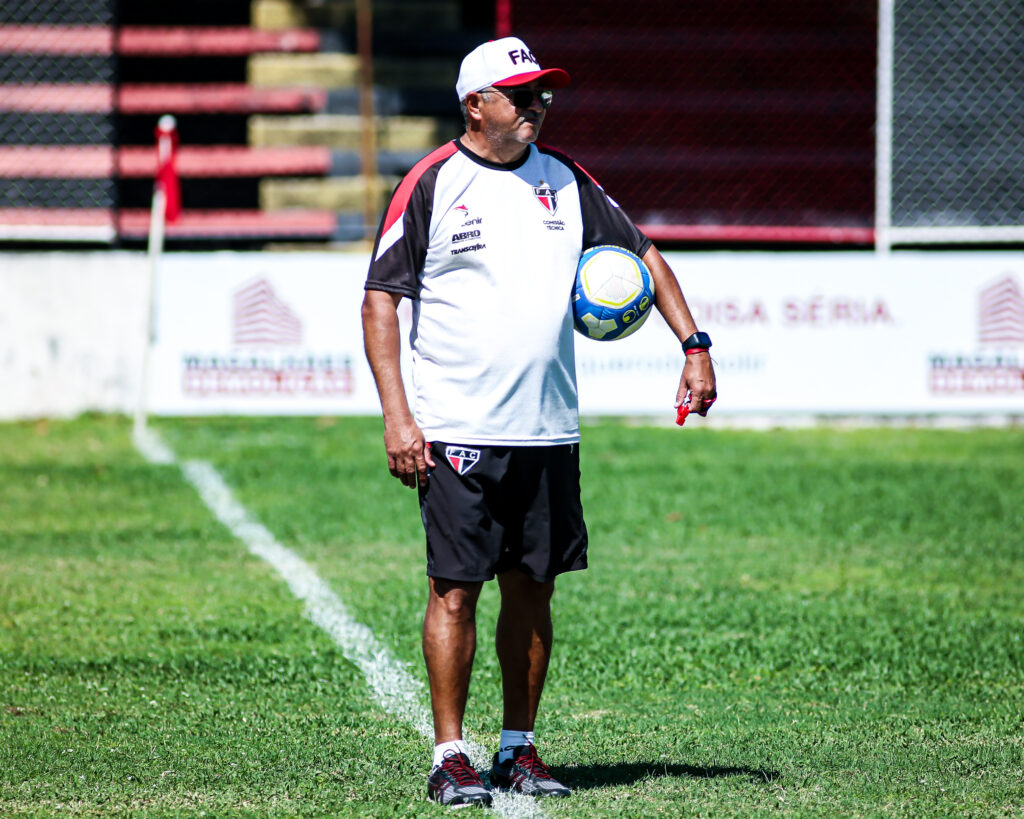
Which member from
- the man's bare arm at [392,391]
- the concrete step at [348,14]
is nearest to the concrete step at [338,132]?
the concrete step at [348,14]

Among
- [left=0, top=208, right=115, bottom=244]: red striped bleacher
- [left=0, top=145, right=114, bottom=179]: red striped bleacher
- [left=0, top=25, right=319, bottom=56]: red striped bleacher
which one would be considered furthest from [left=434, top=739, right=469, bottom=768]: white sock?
[left=0, top=25, right=319, bottom=56]: red striped bleacher

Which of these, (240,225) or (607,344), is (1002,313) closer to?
(607,344)

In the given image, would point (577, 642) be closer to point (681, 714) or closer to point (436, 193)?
point (681, 714)

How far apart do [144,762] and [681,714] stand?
1830mm

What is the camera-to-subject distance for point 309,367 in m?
11.3

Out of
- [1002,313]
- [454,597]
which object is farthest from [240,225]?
[454,597]

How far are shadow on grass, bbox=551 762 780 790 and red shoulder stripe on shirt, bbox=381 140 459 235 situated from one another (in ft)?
5.62

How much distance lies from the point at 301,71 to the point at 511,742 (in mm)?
12617

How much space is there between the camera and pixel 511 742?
159 inches

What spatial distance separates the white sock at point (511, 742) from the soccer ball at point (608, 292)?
1200 mm

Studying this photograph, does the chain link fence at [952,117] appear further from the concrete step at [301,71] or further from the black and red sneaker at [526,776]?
the black and red sneaker at [526,776]

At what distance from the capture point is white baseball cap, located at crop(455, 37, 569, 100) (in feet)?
12.7

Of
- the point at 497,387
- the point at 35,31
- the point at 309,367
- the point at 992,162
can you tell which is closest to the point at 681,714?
the point at 497,387

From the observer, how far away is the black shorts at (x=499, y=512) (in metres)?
3.90
